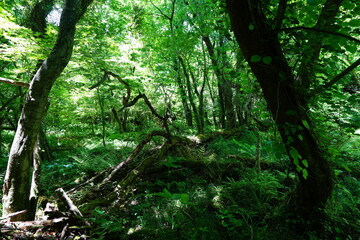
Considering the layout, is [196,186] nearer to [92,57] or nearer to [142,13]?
[92,57]

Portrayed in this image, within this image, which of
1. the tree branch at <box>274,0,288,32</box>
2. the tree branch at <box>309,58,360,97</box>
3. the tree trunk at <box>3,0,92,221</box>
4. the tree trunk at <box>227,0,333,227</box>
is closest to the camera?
the tree branch at <box>309,58,360,97</box>

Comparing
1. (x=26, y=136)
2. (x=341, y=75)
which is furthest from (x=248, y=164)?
(x=26, y=136)

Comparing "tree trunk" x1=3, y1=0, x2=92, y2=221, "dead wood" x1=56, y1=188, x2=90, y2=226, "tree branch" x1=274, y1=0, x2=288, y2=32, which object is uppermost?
"tree branch" x1=274, y1=0, x2=288, y2=32

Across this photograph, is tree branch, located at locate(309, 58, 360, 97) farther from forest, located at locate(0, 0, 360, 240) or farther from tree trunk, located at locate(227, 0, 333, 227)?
tree trunk, located at locate(227, 0, 333, 227)

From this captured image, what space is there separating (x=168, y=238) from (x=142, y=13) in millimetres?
8398

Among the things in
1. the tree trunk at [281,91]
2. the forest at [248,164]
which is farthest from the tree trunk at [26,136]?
the tree trunk at [281,91]

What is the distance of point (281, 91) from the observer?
5.73 feet

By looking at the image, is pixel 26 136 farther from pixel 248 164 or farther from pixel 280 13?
pixel 248 164

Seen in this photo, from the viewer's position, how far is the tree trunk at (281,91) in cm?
159

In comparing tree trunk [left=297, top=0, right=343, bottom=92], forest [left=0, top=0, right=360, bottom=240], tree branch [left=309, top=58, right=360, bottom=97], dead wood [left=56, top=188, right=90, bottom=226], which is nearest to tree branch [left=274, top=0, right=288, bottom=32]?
forest [left=0, top=0, right=360, bottom=240]

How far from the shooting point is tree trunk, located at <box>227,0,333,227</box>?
5.22 ft

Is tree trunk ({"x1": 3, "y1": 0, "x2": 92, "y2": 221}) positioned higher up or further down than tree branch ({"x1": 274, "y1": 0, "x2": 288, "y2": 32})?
further down

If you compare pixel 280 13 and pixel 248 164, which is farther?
pixel 248 164

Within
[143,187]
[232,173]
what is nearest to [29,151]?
[143,187]
